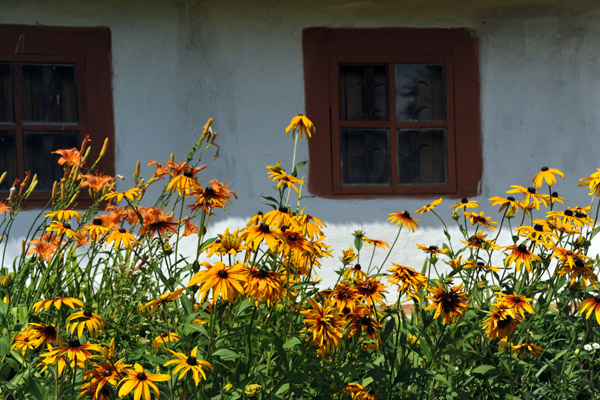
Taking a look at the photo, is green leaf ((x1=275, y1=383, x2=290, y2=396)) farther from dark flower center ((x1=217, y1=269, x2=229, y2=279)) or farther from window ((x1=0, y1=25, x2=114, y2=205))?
window ((x1=0, y1=25, x2=114, y2=205))

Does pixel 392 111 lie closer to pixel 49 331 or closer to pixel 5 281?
pixel 5 281

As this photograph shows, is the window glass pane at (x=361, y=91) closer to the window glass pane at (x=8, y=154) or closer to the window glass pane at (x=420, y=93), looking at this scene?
the window glass pane at (x=420, y=93)

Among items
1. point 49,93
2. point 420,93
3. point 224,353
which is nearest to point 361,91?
point 420,93

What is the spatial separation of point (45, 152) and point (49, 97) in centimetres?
35

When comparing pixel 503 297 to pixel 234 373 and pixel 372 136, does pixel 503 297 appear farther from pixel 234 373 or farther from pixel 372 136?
pixel 372 136

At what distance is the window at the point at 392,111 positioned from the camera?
183 inches

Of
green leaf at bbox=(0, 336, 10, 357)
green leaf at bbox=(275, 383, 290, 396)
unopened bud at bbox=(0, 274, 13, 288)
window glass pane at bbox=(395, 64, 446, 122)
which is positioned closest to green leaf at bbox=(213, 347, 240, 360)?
green leaf at bbox=(275, 383, 290, 396)

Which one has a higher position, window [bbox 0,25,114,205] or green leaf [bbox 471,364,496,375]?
window [bbox 0,25,114,205]

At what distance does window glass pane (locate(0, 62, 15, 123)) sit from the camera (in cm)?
450

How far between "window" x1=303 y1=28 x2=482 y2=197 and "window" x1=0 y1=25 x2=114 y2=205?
1.31 metres

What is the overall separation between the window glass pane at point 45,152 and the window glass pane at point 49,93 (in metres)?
0.10

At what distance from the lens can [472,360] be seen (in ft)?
7.61

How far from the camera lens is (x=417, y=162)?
4.80m

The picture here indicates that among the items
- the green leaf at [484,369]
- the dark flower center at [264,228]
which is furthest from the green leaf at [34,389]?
the green leaf at [484,369]
